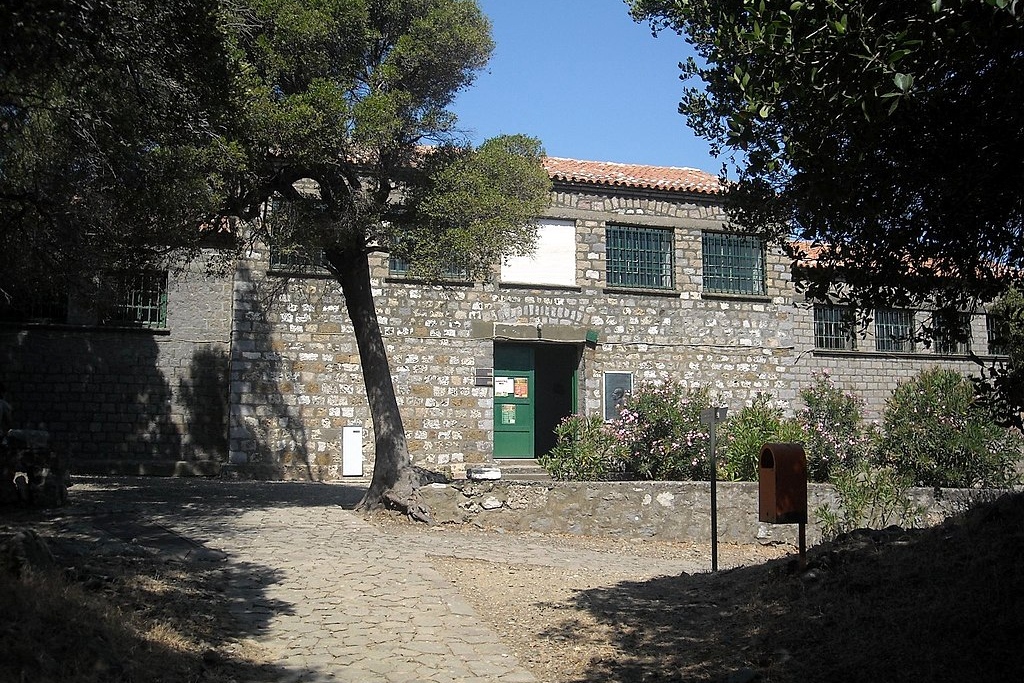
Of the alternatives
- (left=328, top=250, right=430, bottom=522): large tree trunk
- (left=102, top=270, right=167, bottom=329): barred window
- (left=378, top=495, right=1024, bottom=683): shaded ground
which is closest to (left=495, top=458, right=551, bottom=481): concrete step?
(left=328, top=250, right=430, bottom=522): large tree trunk

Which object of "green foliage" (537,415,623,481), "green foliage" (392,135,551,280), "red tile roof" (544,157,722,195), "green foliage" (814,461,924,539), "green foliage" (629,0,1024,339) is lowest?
"green foliage" (814,461,924,539)

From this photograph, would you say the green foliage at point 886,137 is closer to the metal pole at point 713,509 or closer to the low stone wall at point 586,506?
the metal pole at point 713,509

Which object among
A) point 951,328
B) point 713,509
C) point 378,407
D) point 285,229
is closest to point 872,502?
point 713,509

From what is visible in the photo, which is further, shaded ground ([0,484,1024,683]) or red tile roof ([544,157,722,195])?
red tile roof ([544,157,722,195])

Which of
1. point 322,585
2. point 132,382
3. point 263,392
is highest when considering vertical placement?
point 132,382

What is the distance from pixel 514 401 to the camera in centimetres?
1886

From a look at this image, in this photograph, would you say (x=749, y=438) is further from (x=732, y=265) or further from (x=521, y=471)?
(x=732, y=265)

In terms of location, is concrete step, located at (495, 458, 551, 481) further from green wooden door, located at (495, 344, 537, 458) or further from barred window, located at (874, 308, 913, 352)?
barred window, located at (874, 308, 913, 352)

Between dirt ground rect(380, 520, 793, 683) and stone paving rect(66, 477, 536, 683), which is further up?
stone paving rect(66, 477, 536, 683)

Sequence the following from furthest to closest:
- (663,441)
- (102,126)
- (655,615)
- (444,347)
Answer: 1. (444,347)
2. (663,441)
3. (102,126)
4. (655,615)

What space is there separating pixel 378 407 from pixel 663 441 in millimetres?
4302

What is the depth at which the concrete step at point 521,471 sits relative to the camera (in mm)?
14225

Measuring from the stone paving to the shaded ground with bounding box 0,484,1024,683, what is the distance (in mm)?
198

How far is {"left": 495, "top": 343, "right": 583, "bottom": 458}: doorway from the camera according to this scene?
61.4 feet
